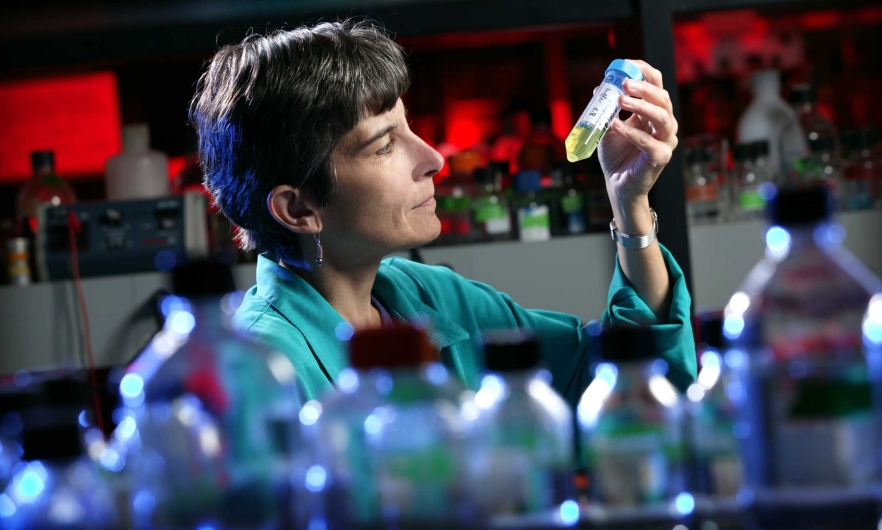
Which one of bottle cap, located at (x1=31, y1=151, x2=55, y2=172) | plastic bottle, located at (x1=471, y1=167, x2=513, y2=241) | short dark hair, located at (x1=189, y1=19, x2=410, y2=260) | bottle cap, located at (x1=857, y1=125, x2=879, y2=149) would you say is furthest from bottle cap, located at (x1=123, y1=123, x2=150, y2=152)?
bottle cap, located at (x1=857, y1=125, x2=879, y2=149)

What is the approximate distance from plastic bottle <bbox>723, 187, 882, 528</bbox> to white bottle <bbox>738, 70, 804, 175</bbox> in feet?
5.59

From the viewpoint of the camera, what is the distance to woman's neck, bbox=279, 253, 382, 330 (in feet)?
5.00

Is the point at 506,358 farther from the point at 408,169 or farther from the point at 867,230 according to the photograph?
the point at 867,230

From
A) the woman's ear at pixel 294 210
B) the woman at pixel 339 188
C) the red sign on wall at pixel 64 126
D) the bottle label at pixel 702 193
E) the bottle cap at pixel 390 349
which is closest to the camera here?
the bottle cap at pixel 390 349

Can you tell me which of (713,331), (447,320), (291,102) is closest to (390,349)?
(713,331)

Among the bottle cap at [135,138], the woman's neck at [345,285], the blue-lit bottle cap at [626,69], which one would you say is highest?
the bottle cap at [135,138]

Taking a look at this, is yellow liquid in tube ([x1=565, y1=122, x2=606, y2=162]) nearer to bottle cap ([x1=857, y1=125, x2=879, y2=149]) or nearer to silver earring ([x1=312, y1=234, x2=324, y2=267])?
silver earring ([x1=312, y1=234, x2=324, y2=267])

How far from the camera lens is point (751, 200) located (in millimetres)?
2221

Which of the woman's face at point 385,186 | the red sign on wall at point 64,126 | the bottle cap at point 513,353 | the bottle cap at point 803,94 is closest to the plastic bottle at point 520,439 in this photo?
the bottle cap at point 513,353

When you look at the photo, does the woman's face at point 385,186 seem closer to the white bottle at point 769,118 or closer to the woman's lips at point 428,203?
the woman's lips at point 428,203

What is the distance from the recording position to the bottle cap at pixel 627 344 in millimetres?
626

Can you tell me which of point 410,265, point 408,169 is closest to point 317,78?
point 408,169

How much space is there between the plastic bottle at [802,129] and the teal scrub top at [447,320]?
0.88m

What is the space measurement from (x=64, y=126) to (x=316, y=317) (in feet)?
4.84
